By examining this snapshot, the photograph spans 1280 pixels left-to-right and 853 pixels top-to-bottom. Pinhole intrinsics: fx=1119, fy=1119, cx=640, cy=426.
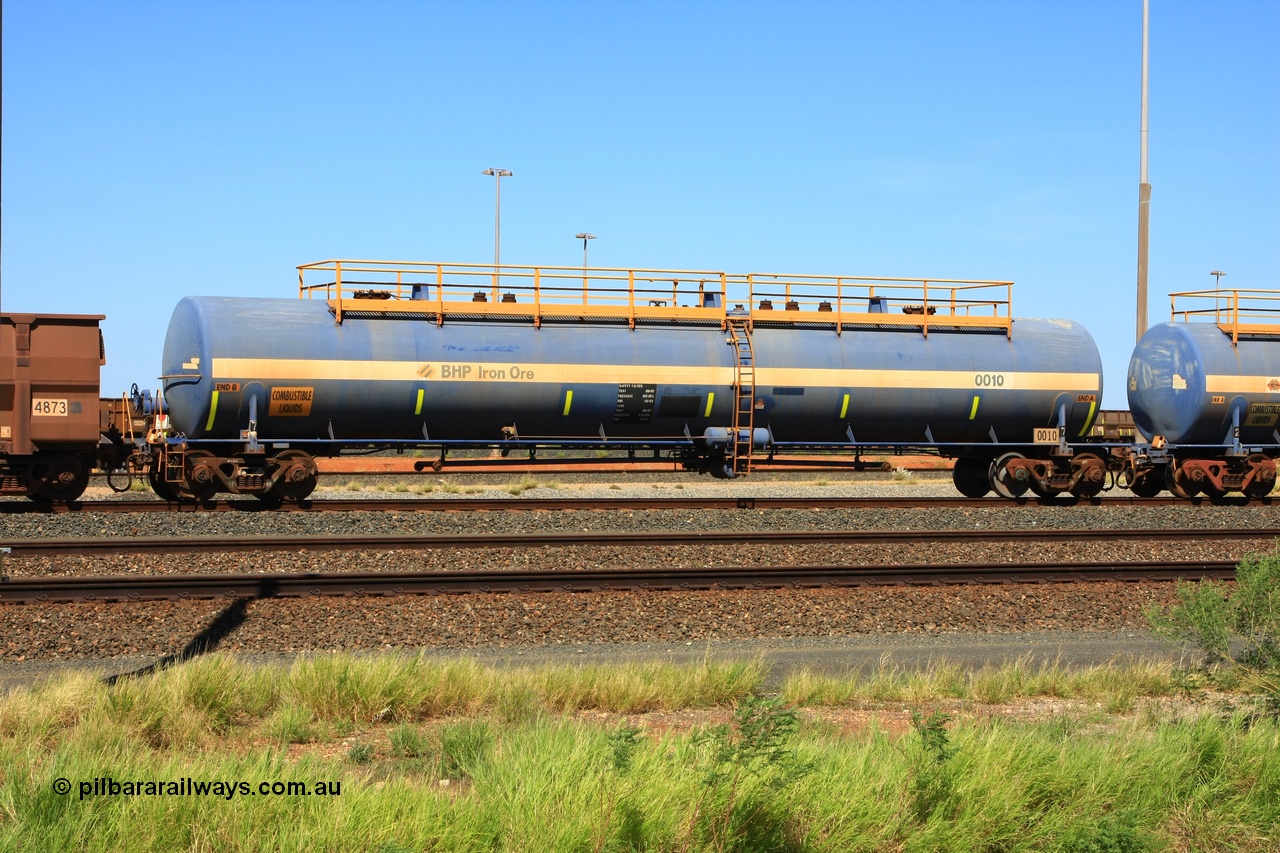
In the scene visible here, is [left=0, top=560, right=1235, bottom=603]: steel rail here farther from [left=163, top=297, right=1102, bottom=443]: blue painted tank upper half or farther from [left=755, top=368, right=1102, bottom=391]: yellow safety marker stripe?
[left=755, top=368, right=1102, bottom=391]: yellow safety marker stripe

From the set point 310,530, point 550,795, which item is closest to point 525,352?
point 310,530

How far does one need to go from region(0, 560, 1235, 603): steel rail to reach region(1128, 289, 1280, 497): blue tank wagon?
36.4ft

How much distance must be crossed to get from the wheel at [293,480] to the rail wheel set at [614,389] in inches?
1.6

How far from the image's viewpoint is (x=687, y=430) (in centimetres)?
2206

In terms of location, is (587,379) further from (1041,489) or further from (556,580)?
(1041,489)

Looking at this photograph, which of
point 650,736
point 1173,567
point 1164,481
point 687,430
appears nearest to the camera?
point 650,736

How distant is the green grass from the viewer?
5617mm

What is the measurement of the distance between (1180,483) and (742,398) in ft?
34.6

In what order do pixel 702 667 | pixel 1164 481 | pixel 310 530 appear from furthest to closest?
pixel 1164 481 → pixel 310 530 → pixel 702 667

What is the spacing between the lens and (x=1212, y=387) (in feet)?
79.7

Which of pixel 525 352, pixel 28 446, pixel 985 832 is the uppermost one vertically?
pixel 525 352

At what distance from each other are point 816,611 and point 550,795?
6817mm

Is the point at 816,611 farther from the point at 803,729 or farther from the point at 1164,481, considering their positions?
the point at 1164,481

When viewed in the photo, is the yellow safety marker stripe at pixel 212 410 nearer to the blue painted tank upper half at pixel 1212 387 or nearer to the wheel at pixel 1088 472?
the wheel at pixel 1088 472
